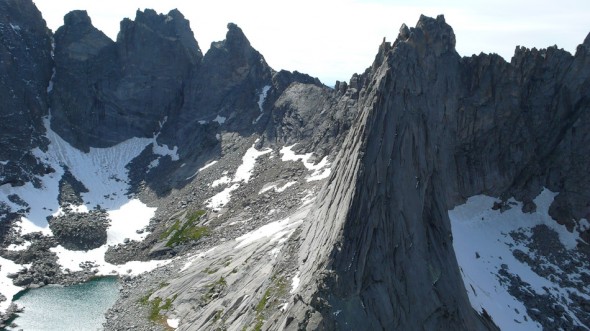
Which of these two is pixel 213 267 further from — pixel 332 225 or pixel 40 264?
pixel 40 264

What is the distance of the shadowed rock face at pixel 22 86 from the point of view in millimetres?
130125

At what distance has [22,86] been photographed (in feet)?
478

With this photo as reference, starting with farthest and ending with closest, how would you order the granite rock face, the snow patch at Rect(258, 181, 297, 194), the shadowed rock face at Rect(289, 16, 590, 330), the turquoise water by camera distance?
1. the granite rock face
2. the snow patch at Rect(258, 181, 297, 194)
3. the turquoise water
4. the shadowed rock face at Rect(289, 16, 590, 330)

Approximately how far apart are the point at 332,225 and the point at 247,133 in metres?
90.3

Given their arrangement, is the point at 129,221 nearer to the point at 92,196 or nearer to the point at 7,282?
the point at 92,196

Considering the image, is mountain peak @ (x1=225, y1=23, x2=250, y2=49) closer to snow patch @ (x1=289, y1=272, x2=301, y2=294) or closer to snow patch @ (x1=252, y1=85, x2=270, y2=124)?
snow patch @ (x1=252, y1=85, x2=270, y2=124)

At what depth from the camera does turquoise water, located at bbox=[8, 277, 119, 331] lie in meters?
77.1

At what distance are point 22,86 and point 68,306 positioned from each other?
87.8 m

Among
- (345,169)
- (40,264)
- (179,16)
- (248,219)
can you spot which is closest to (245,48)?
(179,16)

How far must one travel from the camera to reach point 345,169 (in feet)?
188

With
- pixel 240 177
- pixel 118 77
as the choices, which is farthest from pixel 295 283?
pixel 118 77

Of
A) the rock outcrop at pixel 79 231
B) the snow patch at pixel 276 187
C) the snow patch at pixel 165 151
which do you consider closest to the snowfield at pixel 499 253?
the snow patch at pixel 276 187

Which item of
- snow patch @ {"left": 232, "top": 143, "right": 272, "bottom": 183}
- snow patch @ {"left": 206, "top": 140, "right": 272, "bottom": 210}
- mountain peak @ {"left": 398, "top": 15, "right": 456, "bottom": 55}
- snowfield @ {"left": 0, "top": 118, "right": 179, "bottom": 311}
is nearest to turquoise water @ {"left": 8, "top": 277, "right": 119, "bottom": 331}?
snowfield @ {"left": 0, "top": 118, "right": 179, "bottom": 311}

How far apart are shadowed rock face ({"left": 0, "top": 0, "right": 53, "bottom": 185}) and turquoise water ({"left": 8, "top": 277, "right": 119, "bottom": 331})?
4729 centimetres
